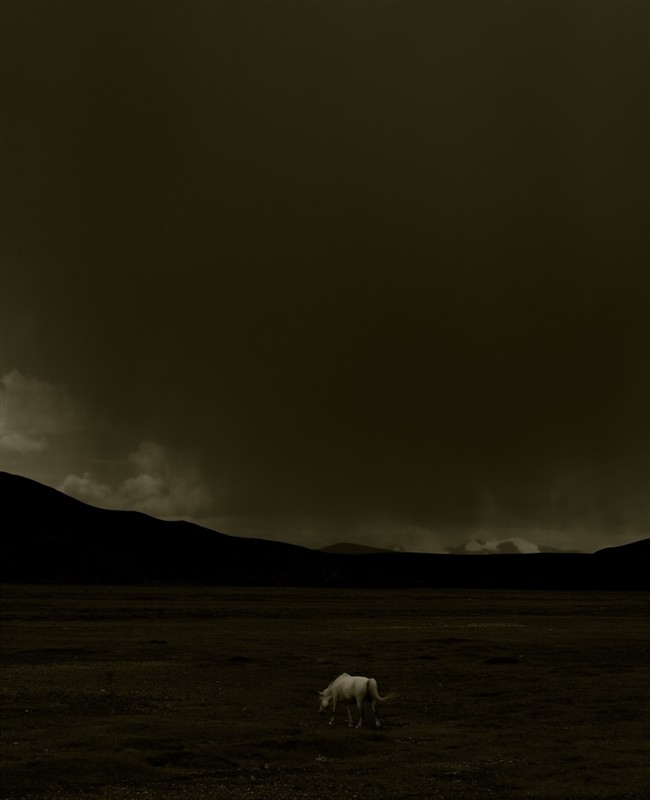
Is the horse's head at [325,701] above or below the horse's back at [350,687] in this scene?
below

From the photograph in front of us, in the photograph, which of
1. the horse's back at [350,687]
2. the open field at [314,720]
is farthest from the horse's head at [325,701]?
the horse's back at [350,687]

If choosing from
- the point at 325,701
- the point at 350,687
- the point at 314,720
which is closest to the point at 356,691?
the point at 350,687

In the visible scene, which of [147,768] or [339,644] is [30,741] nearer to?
[147,768]

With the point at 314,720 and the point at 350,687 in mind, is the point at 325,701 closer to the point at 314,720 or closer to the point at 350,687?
the point at 314,720

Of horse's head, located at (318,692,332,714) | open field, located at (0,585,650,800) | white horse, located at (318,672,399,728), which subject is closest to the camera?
open field, located at (0,585,650,800)

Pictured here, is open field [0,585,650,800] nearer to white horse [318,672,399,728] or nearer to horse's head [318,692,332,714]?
horse's head [318,692,332,714]

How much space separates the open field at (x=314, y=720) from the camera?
62.5ft

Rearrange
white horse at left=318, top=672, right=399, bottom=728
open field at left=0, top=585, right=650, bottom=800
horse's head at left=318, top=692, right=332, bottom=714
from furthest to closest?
horse's head at left=318, top=692, right=332, bottom=714 < white horse at left=318, top=672, right=399, bottom=728 < open field at left=0, top=585, right=650, bottom=800

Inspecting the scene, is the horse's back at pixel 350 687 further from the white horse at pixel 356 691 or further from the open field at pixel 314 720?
the open field at pixel 314 720

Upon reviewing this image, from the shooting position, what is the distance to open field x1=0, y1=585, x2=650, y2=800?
19.1m

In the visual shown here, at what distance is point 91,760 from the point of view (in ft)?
69.1

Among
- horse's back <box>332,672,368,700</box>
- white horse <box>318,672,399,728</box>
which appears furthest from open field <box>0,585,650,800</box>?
horse's back <box>332,672,368,700</box>

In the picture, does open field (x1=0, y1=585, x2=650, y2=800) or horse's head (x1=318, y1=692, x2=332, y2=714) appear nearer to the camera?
open field (x1=0, y1=585, x2=650, y2=800)

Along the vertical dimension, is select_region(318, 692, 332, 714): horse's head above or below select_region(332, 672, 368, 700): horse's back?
below
